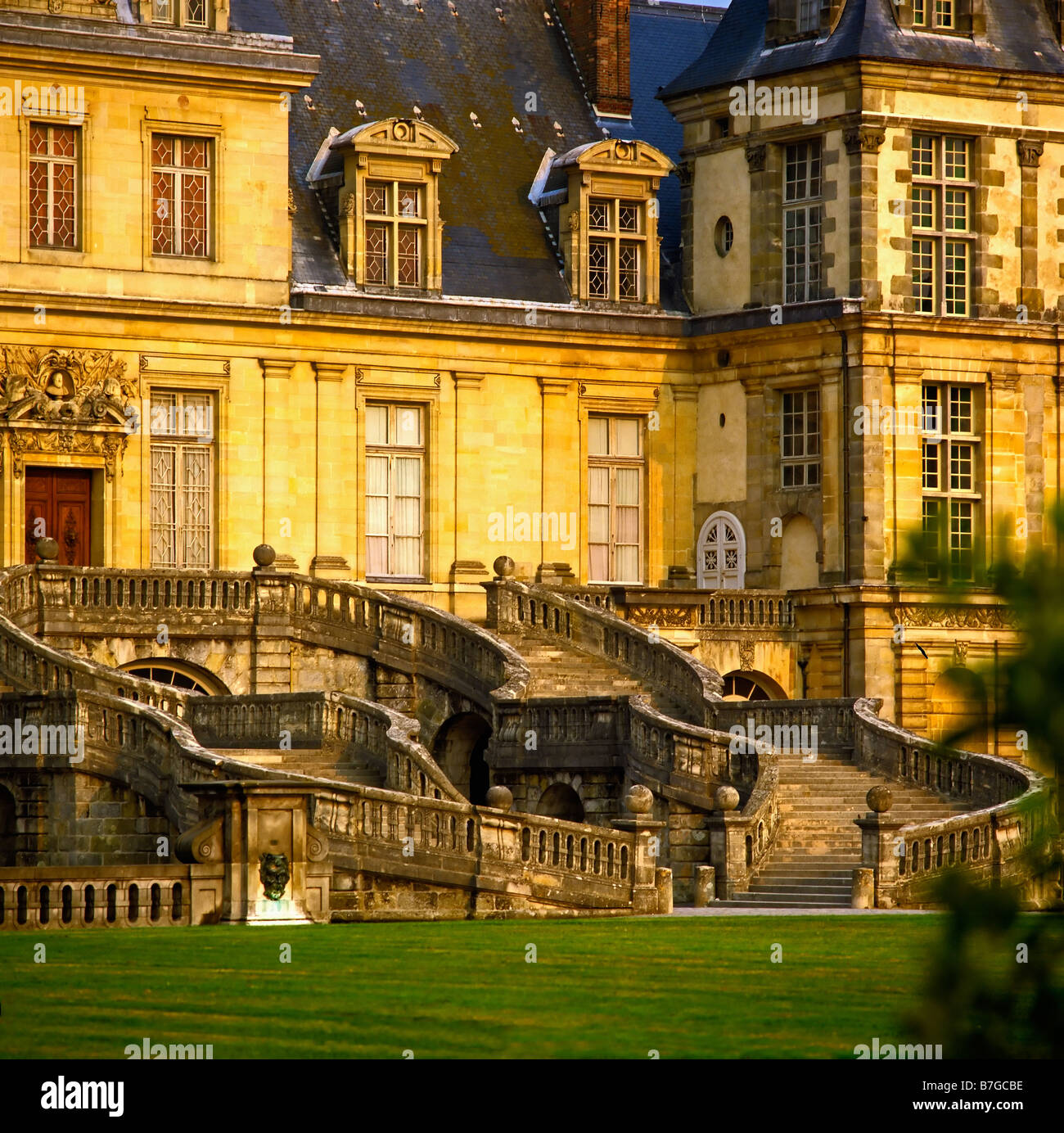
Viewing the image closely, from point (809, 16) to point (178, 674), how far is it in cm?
1478

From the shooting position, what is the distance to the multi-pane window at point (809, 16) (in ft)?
138

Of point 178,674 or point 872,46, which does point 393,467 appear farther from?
point 872,46

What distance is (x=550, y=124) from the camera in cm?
4600

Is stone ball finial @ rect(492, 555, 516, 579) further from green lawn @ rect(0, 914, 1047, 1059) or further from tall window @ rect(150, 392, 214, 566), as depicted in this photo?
green lawn @ rect(0, 914, 1047, 1059)

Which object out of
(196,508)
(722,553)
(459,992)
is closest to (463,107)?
(722,553)

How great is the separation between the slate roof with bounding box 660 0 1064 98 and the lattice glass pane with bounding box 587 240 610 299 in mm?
2770

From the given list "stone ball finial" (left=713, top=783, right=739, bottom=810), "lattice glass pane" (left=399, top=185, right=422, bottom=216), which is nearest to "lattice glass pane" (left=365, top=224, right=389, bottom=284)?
"lattice glass pane" (left=399, top=185, right=422, bottom=216)

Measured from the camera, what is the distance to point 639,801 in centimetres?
3109

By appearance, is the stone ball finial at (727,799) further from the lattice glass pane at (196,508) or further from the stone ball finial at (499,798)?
the lattice glass pane at (196,508)

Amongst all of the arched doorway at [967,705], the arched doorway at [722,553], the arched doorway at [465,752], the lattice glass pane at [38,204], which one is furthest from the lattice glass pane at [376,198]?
the arched doorway at [967,705]

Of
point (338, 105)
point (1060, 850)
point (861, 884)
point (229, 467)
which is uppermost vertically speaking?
point (338, 105)

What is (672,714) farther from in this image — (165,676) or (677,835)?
(165,676)
